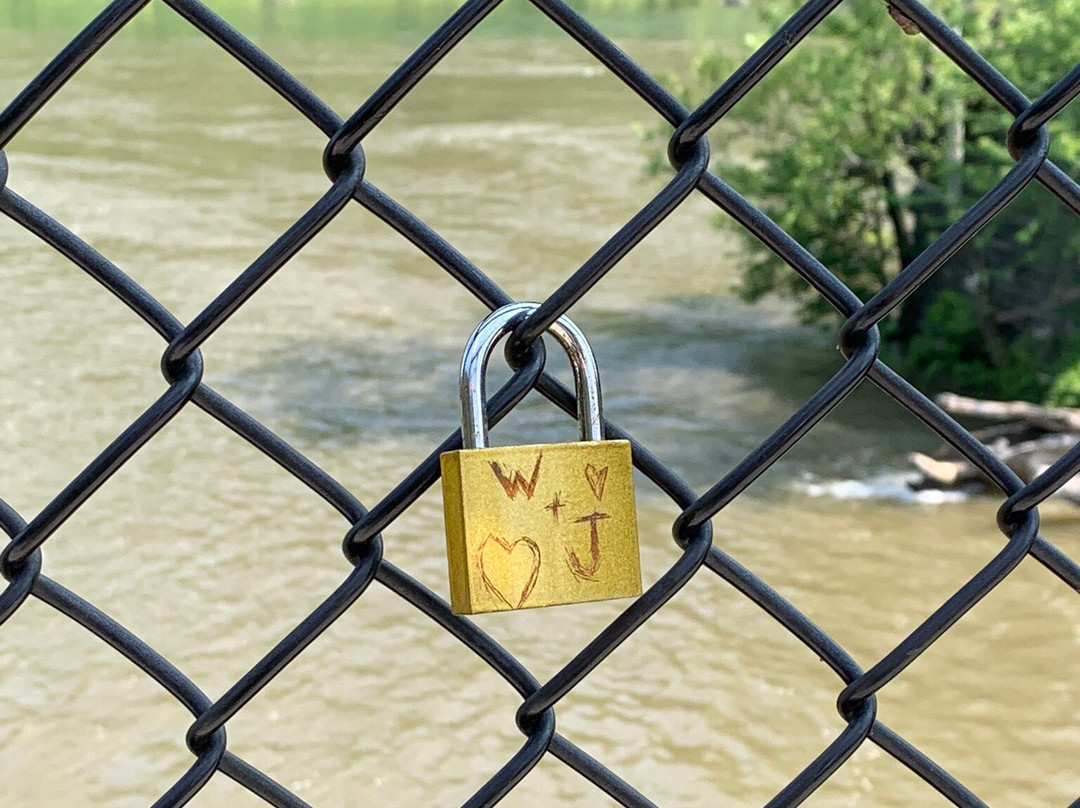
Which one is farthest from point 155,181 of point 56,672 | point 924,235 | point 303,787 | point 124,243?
point 303,787

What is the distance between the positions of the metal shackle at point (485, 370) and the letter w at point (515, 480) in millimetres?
31

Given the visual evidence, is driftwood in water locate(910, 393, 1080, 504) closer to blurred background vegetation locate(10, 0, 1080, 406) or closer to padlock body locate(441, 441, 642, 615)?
blurred background vegetation locate(10, 0, 1080, 406)

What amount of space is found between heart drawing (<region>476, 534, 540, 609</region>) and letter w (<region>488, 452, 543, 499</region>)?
0.02 meters

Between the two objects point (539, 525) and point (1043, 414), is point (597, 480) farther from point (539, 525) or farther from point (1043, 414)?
point (1043, 414)

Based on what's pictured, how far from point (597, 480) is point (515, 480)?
40 millimetres

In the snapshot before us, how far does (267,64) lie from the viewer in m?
0.58

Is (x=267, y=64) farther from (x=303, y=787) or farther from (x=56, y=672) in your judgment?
(x=56, y=672)

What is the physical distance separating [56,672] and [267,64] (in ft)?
10.4

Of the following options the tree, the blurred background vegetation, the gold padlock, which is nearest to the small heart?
the gold padlock

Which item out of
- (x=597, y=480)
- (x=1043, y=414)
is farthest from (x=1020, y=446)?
(x=597, y=480)

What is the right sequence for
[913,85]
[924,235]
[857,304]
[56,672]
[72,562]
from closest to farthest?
[857,304], [56,672], [72,562], [913,85], [924,235]

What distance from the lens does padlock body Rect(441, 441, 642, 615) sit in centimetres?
61

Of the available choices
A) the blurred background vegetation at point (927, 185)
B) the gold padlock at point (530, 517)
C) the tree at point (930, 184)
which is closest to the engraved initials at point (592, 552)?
the gold padlock at point (530, 517)

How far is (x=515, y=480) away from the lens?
619 millimetres
